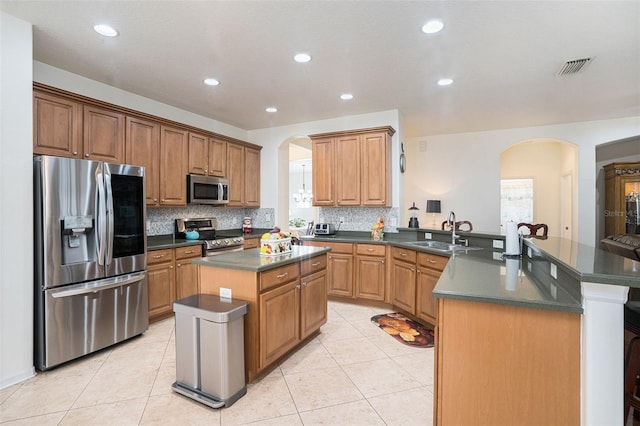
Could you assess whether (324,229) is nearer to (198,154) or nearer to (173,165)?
(198,154)

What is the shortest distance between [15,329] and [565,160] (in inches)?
353

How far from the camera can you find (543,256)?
2.02 m

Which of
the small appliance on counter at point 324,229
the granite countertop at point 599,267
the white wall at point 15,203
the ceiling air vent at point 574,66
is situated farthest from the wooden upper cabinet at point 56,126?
the ceiling air vent at point 574,66

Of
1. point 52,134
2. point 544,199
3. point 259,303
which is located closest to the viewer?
point 259,303

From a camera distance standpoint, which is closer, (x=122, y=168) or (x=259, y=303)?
(x=259, y=303)

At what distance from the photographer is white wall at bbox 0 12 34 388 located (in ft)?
7.47

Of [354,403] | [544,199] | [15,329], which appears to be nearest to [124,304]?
[15,329]

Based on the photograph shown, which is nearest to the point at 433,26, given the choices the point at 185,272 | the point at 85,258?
the point at 85,258

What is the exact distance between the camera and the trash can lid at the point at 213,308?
205cm

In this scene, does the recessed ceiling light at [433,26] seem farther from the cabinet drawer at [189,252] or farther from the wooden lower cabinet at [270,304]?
the cabinet drawer at [189,252]

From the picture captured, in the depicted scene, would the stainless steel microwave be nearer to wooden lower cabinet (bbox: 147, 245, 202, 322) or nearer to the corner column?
wooden lower cabinet (bbox: 147, 245, 202, 322)

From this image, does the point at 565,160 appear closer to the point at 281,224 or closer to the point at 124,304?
the point at 281,224

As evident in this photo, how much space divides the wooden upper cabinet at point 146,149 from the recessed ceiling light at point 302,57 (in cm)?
204

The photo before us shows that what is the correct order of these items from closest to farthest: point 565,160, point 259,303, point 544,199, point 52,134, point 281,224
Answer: point 259,303 → point 52,134 → point 281,224 → point 565,160 → point 544,199
